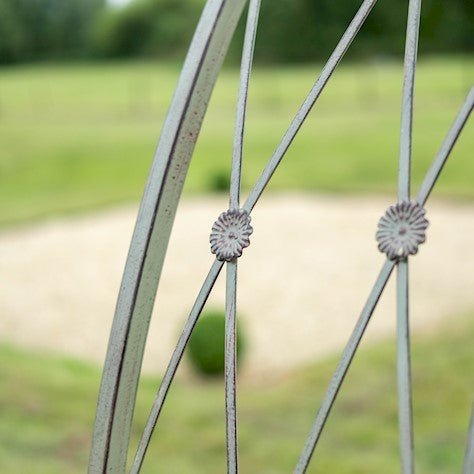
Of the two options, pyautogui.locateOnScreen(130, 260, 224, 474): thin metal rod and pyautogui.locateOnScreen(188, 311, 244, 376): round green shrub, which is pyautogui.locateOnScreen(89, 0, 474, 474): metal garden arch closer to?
pyautogui.locateOnScreen(130, 260, 224, 474): thin metal rod

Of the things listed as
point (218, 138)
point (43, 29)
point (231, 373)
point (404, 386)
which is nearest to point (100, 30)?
point (43, 29)

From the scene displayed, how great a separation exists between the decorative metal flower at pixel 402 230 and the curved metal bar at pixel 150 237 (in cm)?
24

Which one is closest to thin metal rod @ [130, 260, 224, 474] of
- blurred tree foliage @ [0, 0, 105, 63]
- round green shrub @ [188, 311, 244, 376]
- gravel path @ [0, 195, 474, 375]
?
round green shrub @ [188, 311, 244, 376]

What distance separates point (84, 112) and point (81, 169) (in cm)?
716

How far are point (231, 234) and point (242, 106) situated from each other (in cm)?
14

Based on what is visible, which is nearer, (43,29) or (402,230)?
(402,230)

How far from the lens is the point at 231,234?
0.78 metres

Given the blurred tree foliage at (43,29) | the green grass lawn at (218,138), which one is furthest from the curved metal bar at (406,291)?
the blurred tree foliage at (43,29)

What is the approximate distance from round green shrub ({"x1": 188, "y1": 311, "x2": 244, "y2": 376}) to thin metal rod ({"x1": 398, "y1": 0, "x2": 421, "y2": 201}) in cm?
482

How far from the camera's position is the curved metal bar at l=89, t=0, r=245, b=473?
0.82 meters

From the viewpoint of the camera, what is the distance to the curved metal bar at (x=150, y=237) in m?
0.82

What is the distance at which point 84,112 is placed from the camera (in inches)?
810

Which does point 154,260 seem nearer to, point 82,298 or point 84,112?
point 82,298

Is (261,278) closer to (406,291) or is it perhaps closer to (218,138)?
(406,291)
